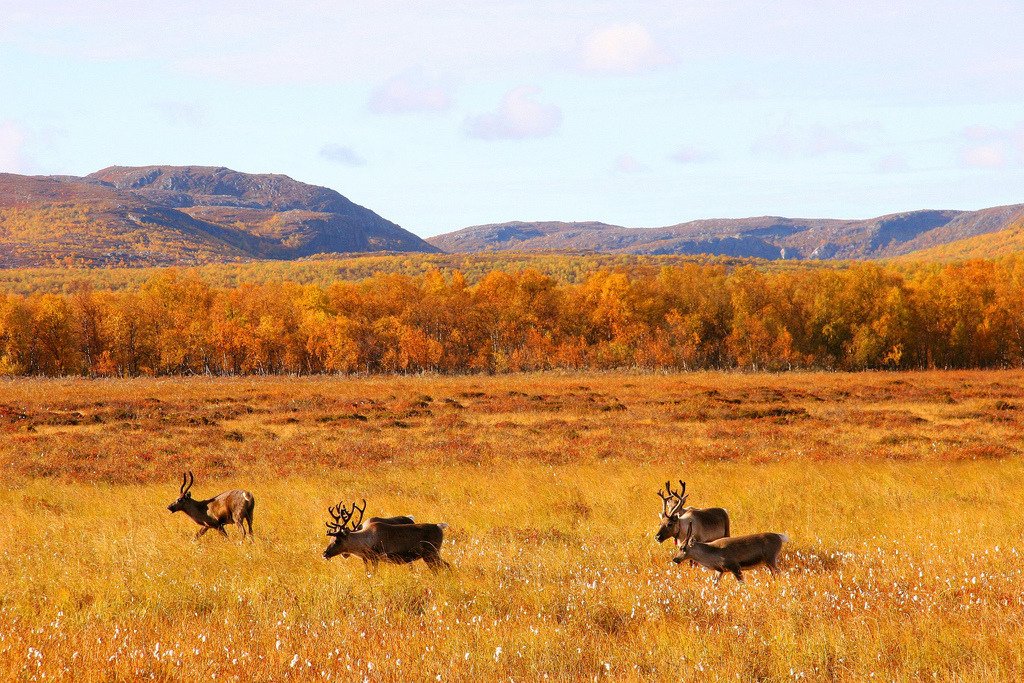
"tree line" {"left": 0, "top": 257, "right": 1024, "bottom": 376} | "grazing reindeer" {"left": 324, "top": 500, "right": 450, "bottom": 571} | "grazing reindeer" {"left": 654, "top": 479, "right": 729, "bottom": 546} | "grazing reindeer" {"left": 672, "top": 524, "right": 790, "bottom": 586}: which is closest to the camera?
"grazing reindeer" {"left": 672, "top": 524, "right": 790, "bottom": 586}

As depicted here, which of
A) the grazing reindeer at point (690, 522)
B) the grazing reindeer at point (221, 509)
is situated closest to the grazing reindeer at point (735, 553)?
the grazing reindeer at point (690, 522)

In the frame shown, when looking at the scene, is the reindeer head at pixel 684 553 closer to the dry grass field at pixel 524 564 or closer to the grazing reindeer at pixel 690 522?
the dry grass field at pixel 524 564

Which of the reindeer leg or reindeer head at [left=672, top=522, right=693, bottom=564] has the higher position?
reindeer head at [left=672, top=522, right=693, bottom=564]

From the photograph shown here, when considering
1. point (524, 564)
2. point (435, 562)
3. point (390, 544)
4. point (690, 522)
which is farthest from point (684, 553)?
point (390, 544)

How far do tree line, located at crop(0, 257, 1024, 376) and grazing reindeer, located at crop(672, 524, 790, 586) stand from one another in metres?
63.5

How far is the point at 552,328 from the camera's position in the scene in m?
82.6

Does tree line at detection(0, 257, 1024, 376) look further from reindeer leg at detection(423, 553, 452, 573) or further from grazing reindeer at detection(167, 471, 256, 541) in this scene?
reindeer leg at detection(423, 553, 452, 573)

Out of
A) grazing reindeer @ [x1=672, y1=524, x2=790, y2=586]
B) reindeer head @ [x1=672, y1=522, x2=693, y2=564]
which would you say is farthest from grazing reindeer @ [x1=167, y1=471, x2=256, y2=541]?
grazing reindeer @ [x1=672, y1=524, x2=790, y2=586]

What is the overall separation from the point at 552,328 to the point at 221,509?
71.1m

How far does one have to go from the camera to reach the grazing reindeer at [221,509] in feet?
38.7

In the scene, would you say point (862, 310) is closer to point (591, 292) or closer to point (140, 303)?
point (591, 292)

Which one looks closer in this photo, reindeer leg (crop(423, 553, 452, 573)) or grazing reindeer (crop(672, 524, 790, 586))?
grazing reindeer (crop(672, 524, 790, 586))

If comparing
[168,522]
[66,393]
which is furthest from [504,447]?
[66,393]

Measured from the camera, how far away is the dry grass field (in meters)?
6.18
